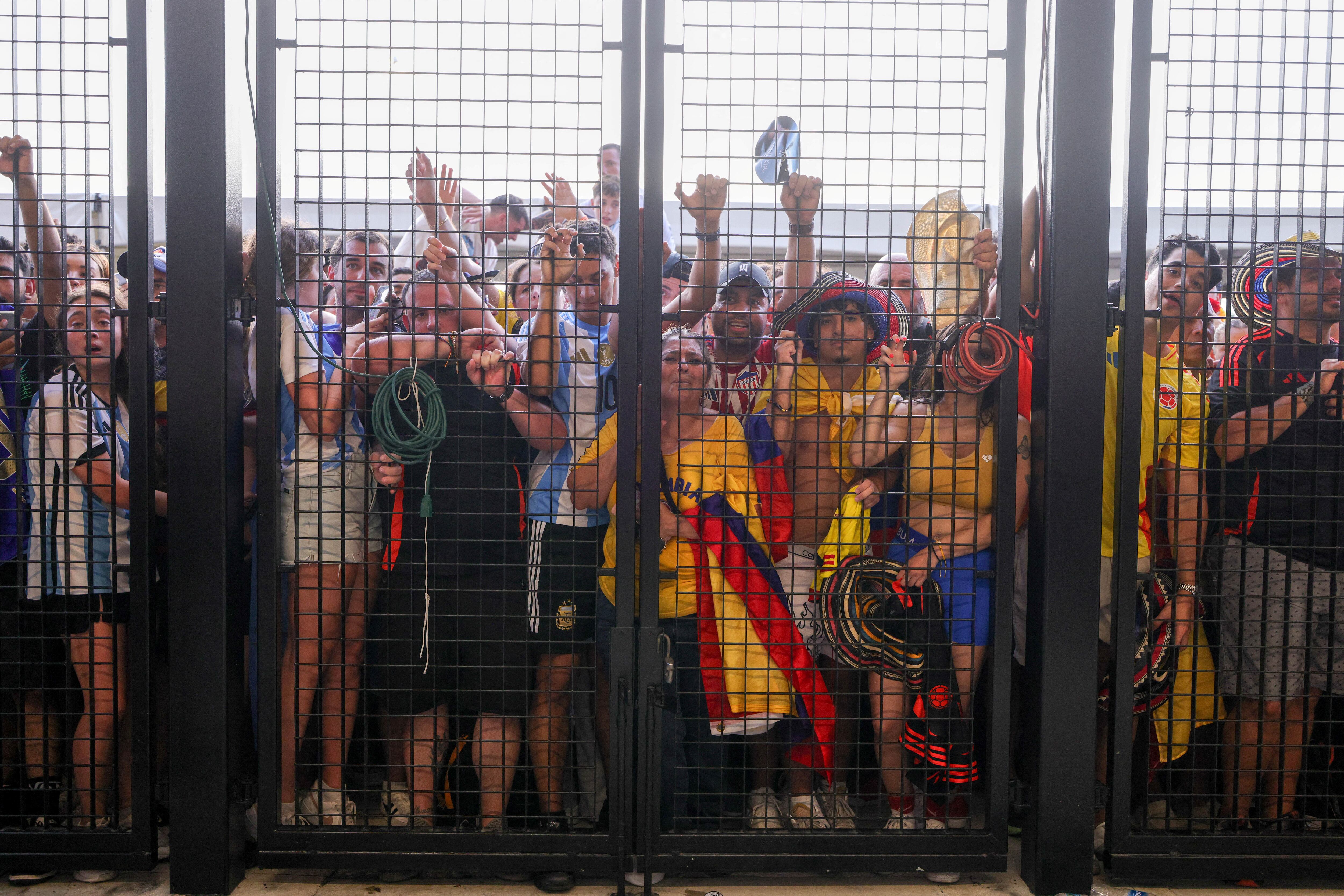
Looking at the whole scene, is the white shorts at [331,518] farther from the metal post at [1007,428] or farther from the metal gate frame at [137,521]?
the metal post at [1007,428]

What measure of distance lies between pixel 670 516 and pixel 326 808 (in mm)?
1336

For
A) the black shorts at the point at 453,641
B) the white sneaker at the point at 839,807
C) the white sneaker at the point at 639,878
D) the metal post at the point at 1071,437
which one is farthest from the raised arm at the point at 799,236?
the white sneaker at the point at 639,878

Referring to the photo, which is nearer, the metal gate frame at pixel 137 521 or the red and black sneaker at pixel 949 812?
the metal gate frame at pixel 137 521

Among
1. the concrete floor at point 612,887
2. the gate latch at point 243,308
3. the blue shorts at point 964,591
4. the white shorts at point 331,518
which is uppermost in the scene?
the gate latch at point 243,308

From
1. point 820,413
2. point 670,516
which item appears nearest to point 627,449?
point 670,516

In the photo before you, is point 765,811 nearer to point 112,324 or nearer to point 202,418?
point 202,418

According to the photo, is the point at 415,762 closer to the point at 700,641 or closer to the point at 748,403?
the point at 700,641

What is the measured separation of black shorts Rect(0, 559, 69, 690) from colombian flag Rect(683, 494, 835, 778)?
179 cm

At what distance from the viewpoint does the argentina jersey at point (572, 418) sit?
243 centimetres

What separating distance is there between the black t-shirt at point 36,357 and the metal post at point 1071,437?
2718mm

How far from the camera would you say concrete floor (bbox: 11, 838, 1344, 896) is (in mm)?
2412

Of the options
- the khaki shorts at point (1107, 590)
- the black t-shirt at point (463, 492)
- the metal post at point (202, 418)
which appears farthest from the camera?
the khaki shorts at point (1107, 590)

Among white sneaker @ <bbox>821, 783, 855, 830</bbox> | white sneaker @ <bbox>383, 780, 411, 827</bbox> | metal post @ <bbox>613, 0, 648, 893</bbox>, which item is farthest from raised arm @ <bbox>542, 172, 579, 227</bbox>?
white sneaker @ <bbox>821, 783, 855, 830</bbox>

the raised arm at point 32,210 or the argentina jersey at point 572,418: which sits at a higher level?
the raised arm at point 32,210
